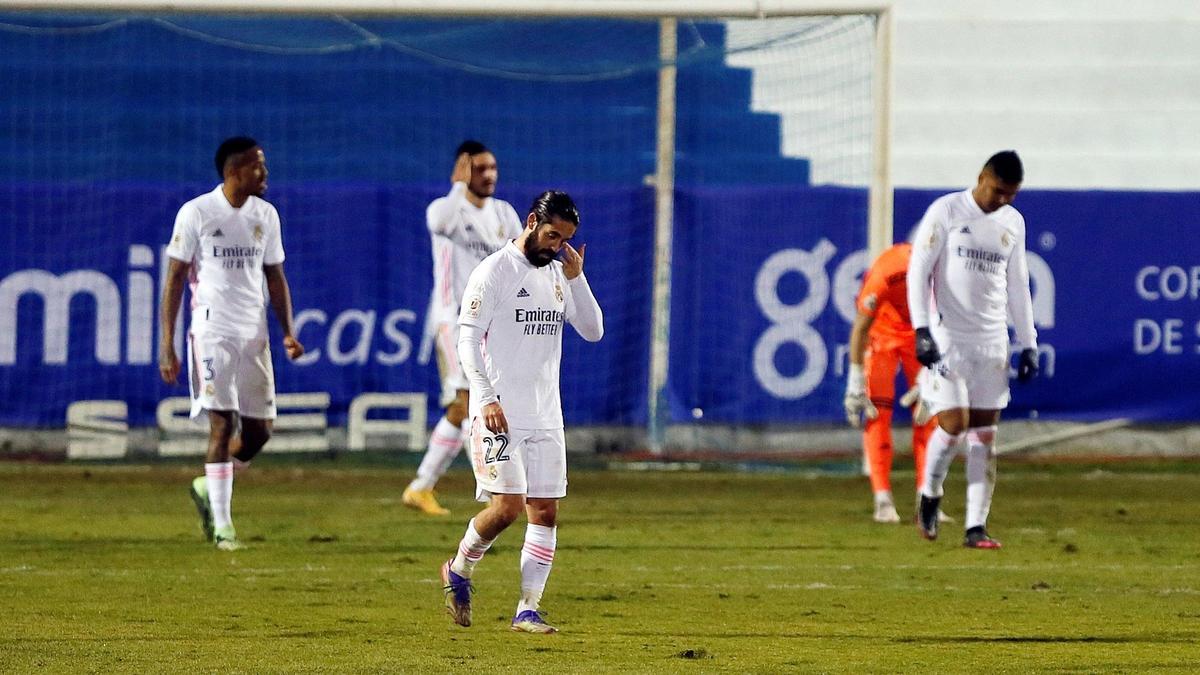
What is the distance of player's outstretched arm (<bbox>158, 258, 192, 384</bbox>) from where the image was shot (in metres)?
11.3

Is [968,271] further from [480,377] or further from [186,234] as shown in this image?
[480,377]

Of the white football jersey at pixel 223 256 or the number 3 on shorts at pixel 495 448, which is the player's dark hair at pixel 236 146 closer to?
the white football jersey at pixel 223 256

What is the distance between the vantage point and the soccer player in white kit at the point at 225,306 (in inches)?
446

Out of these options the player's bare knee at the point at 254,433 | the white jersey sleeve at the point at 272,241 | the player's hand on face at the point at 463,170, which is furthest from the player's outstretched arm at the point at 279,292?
the player's hand on face at the point at 463,170

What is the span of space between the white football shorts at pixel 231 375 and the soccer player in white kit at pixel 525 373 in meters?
3.21

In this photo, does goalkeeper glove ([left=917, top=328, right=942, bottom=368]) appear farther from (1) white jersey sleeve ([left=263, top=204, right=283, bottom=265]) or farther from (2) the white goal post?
(2) the white goal post

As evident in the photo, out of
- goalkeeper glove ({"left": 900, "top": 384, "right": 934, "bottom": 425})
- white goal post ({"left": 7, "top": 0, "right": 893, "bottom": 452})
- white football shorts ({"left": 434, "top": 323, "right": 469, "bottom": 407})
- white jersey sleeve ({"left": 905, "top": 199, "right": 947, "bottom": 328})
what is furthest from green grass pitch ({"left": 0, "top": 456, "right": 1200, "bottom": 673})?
white goal post ({"left": 7, "top": 0, "right": 893, "bottom": 452})

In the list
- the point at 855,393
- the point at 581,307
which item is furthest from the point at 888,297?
the point at 581,307

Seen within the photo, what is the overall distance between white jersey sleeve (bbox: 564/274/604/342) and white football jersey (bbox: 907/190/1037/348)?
11.5ft

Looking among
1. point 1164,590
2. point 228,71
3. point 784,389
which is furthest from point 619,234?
point 1164,590

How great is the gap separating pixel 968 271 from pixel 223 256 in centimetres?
394

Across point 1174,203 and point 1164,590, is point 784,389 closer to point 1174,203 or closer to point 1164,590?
point 1174,203

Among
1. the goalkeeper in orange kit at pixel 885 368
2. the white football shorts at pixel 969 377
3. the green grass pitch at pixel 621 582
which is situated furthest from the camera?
the goalkeeper in orange kit at pixel 885 368

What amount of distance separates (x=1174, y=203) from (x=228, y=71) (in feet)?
26.5
